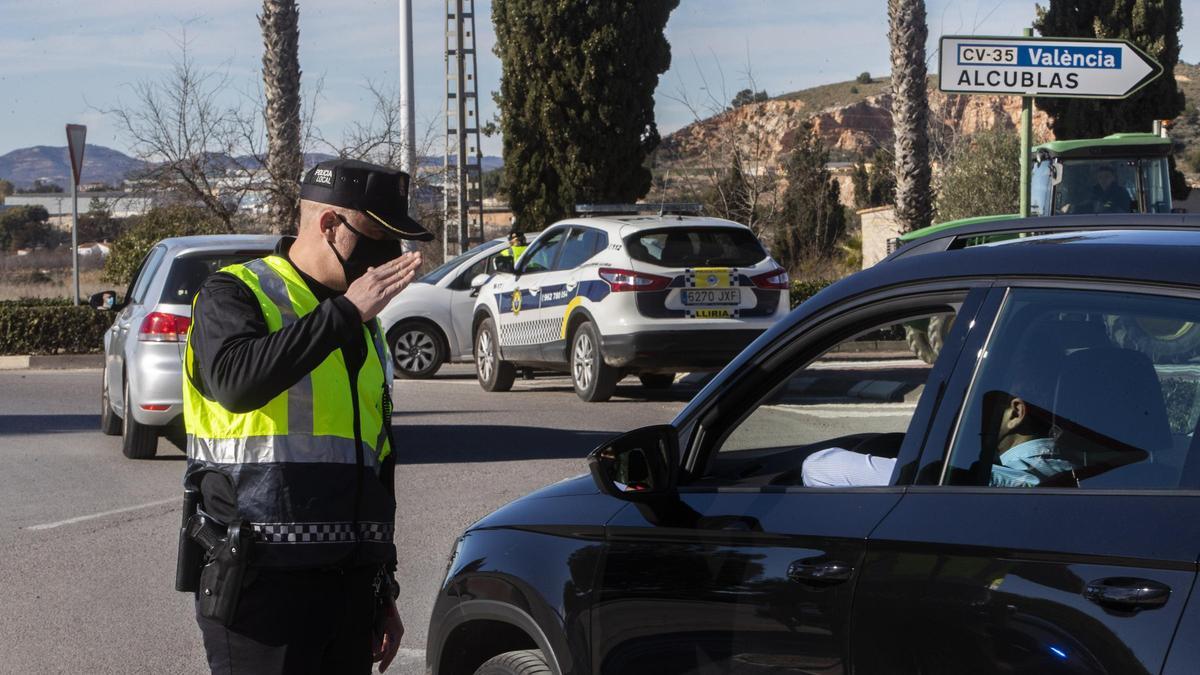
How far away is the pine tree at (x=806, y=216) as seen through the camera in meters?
38.9

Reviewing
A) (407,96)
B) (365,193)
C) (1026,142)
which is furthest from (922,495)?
(407,96)

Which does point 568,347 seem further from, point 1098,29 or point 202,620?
point 1098,29

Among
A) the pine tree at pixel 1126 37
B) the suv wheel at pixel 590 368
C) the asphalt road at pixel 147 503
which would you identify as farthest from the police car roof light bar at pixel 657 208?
the pine tree at pixel 1126 37

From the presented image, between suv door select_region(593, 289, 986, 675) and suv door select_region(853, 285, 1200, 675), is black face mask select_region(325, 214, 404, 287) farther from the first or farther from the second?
suv door select_region(853, 285, 1200, 675)

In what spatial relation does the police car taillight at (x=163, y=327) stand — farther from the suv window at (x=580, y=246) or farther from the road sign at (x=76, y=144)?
the road sign at (x=76, y=144)

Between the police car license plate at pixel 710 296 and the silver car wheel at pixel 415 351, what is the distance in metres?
4.67

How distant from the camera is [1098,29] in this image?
1243 inches

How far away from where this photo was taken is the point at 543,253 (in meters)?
15.3

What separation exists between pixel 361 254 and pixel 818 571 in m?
1.43

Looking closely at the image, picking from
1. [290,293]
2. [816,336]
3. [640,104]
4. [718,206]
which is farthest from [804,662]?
[718,206]

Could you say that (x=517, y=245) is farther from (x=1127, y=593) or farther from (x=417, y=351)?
(x=1127, y=593)

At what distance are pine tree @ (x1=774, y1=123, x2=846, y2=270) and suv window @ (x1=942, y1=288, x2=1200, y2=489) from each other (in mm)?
33198

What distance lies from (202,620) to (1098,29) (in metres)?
31.4

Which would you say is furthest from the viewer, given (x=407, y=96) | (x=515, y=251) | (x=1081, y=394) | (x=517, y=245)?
(x=407, y=96)
